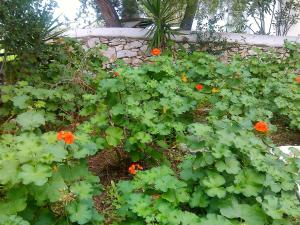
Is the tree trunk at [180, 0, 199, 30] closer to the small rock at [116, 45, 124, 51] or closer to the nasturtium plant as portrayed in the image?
the small rock at [116, 45, 124, 51]

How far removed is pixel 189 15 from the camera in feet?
24.0

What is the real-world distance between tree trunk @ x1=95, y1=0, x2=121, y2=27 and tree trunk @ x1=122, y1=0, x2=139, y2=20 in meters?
0.47

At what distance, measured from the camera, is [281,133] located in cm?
391

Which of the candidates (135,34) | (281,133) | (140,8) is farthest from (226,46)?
(281,133)

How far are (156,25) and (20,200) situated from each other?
5.19 m

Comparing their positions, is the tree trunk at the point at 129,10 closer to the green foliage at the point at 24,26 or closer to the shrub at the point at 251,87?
the green foliage at the point at 24,26

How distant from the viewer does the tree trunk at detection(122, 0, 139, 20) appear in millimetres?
7973

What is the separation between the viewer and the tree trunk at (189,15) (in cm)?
703

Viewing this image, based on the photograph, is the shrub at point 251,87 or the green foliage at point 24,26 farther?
the green foliage at point 24,26

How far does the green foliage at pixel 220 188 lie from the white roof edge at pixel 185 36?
499 cm

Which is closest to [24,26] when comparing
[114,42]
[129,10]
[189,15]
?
[114,42]

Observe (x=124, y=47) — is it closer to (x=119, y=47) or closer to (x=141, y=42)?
(x=119, y=47)

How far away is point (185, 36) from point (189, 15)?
51cm

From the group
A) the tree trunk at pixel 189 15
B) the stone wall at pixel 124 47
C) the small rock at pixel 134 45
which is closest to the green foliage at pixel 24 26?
the stone wall at pixel 124 47
